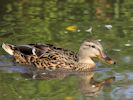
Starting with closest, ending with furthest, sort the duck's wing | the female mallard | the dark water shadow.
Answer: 1. the dark water shadow
2. the female mallard
3. the duck's wing

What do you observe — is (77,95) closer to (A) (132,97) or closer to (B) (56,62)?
(A) (132,97)

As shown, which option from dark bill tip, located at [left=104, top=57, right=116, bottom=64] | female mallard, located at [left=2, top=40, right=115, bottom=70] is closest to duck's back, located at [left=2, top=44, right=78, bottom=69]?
female mallard, located at [left=2, top=40, right=115, bottom=70]

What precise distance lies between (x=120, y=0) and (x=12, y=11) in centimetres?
287

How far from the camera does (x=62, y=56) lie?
12.4 meters

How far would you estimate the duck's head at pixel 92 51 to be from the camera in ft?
39.8

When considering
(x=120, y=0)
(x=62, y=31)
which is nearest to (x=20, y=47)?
(x=62, y=31)

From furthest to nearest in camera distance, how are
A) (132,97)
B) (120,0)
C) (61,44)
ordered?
(120,0), (61,44), (132,97)

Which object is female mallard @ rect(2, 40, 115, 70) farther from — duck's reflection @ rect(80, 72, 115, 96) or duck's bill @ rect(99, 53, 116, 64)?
duck's reflection @ rect(80, 72, 115, 96)

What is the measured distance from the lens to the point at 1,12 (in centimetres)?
1579

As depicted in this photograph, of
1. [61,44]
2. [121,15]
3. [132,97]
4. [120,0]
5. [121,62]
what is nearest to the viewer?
[132,97]

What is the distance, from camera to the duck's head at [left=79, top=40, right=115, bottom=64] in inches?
477

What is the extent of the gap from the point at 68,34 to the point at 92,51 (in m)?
1.78

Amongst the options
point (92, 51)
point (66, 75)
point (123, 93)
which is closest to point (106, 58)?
point (92, 51)

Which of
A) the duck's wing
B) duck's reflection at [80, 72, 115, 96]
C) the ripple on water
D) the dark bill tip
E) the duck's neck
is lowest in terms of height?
duck's reflection at [80, 72, 115, 96]
